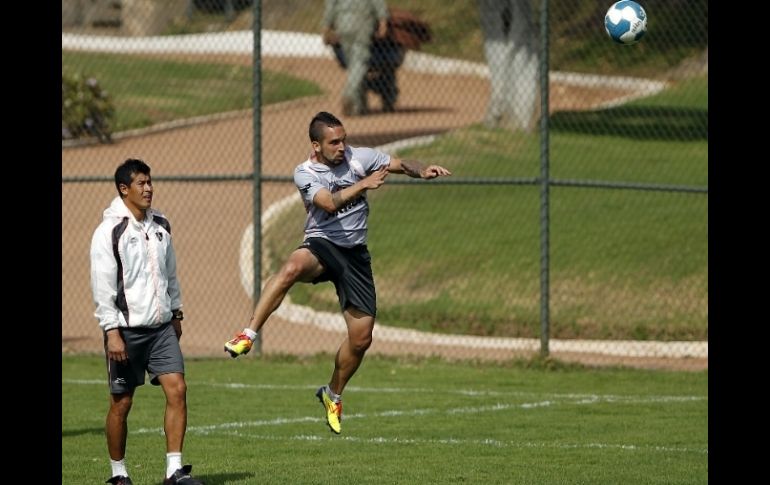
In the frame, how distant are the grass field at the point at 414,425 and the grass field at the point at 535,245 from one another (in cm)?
262

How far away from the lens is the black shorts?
36.6 feet

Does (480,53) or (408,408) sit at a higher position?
(480,53)

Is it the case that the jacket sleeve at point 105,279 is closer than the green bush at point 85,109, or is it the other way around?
the jacket sleeve at point 105,279

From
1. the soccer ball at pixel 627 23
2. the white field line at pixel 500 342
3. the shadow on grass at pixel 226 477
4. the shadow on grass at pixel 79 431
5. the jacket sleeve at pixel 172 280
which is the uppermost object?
the soccer ball at pixel 627 23

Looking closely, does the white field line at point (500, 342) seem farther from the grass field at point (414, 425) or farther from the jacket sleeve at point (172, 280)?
the jacket sleeve at point (172, 280)

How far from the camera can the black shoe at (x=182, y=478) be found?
9914mm

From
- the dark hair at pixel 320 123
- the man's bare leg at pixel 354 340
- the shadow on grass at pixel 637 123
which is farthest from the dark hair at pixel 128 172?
the shadow on grass at pixel 637 123

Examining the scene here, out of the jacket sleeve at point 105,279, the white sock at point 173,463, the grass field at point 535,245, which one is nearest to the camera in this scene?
the jacket sleeve at point 105,279

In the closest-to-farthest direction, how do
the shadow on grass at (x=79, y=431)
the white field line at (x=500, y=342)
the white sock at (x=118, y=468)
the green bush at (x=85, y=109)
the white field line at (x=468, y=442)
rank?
the white sock at (x=118, y=468) → the white field line at (x=468, y=442) → the shadow on grass at (x=79, y=431) → the white field line at (x=500, y=342) → the green bush at (x=85, y=109)

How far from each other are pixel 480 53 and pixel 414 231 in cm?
1041

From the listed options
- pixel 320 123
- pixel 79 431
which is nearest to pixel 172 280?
pixel 320 123

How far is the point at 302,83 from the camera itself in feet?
97.1

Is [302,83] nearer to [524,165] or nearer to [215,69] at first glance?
[215,69]

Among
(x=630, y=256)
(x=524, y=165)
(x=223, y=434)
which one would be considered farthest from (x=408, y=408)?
(x=524, y=165)
